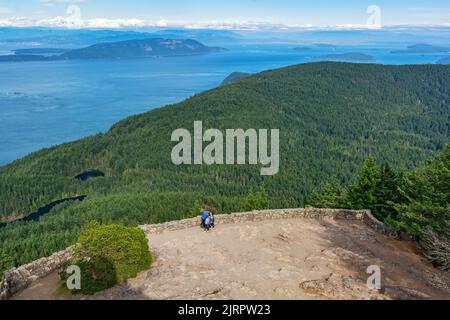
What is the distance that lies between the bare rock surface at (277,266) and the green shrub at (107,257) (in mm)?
445

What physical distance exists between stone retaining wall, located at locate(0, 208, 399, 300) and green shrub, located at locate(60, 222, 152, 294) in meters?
1.99

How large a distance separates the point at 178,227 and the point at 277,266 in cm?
852

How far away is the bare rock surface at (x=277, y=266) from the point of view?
16906mm

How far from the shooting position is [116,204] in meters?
83.8

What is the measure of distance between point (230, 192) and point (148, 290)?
9771 centimetres

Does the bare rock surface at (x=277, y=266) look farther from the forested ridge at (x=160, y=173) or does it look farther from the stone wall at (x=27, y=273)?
the forested ridge at (x=160, y=173)

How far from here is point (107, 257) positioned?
18141 mm

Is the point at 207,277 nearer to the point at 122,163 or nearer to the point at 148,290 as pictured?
the point at 148,290

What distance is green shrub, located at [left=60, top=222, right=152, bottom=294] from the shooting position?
1744cm

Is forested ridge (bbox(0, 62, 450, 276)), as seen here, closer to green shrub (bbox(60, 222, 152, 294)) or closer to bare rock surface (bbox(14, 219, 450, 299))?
bare rock surface (bbox(14, 219, 450, 299))

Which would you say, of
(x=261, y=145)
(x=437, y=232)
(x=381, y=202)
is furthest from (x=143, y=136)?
(x=437, y=232)

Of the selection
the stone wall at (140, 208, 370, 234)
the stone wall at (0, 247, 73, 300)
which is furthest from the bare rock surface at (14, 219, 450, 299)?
the stone wall at (140, 208, 370, 234)

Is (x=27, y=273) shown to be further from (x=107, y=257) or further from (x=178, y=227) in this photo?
(x=178, y=227)

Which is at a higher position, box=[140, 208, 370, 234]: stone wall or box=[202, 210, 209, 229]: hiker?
box=[202, 210, 209, 229]: hiker
